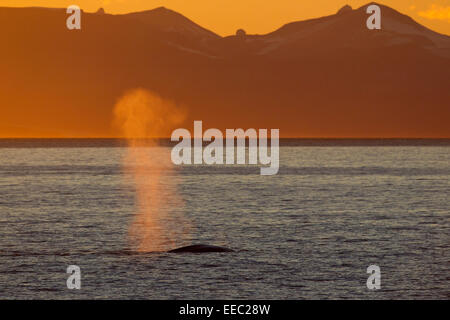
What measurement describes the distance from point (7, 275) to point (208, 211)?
1781 inches

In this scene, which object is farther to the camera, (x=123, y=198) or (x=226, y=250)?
(x=123, y=198)

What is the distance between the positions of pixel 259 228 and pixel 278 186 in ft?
226

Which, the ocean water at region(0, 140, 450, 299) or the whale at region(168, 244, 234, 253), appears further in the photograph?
the whale at region(168, 244, 234, 253)

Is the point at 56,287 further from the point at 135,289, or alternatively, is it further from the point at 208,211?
the point at 208,211

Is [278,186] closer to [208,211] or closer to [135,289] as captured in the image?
[208,211]

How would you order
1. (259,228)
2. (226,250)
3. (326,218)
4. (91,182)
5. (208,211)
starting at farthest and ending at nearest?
(91,182) → (208,211) → (326,218) → (259,228) → (226,250)

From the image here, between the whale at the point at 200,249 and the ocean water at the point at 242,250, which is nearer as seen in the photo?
the ocean water at the point at 242,250

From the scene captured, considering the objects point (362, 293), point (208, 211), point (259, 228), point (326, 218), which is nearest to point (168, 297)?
point (362, 293)

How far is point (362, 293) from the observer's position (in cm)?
3938

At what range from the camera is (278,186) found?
13562 centimetres

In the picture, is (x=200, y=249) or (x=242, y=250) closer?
(x=200, y=249)
